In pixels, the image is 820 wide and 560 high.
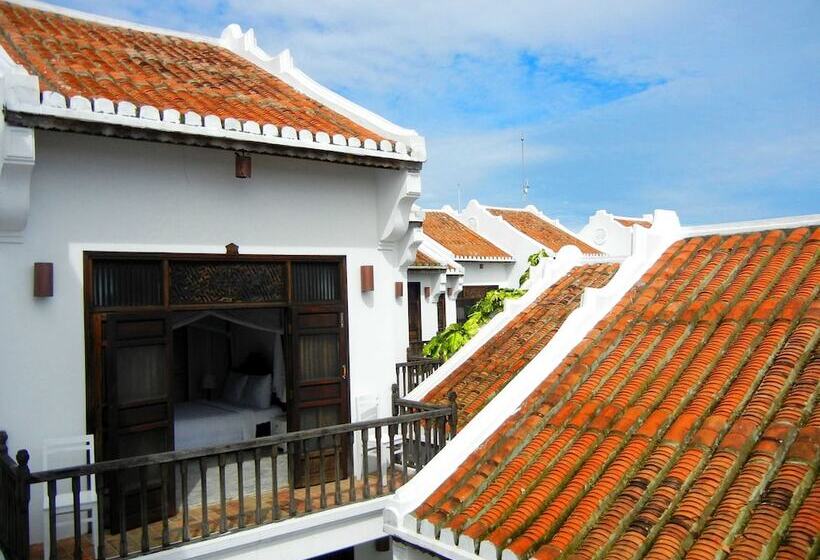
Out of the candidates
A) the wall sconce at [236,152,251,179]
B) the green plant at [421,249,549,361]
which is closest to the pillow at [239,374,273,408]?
the green plant at [421,249,549,361]

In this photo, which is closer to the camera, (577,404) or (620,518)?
(620,518)

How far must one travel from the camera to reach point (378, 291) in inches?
310

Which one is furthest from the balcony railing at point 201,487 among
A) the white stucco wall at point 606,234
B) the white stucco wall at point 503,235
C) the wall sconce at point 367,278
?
the white stucco wall at point 606,234

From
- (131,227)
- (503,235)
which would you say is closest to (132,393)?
(131,227)

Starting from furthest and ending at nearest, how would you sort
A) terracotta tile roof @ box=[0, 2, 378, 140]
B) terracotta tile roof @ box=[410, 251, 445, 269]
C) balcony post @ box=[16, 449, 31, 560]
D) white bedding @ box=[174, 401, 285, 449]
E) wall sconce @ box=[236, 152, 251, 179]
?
terracotta tile roof @ box=[410, 251, 445, 269] < white bedding @ box=[174, 401, 285, 449] < wall sconce @ box=[236, 152, 251, 179] < terracotta tile roof @ box=[0, 2, 378, 140] < balcony post @ box=[16, 449, 31, 560]

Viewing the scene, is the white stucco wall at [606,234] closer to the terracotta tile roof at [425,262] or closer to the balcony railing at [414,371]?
the terracotta tile roof at [425,262]

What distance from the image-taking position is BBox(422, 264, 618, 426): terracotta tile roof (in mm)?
6957

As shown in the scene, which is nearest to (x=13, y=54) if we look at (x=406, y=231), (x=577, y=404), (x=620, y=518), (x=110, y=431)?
(x=110, y=431)

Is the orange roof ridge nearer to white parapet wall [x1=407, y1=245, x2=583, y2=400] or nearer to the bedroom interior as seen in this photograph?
white parapet wall [x1=407, y1=245, x2=583, y2=400]

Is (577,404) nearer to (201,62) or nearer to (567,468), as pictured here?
(567,468)

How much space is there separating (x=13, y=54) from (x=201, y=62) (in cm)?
248

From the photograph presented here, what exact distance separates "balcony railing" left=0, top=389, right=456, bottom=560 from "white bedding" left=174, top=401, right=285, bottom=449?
1.34 metres

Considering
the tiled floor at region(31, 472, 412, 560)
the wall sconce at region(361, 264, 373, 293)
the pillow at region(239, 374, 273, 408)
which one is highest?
the wall sconce at region(361, 264, 373, 293)

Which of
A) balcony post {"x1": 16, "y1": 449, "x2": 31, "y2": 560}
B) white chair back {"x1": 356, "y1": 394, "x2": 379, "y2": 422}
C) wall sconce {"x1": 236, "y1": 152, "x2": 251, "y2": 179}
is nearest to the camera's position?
balcony post {"x1": 16, "y1": 449, "x2": 31, "y2": 560}
